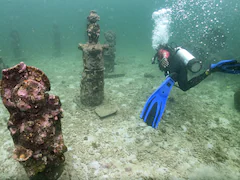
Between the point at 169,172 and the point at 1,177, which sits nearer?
the point at 1,177

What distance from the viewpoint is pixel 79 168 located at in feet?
11.5

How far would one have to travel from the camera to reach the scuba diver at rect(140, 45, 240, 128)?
15.8 feet

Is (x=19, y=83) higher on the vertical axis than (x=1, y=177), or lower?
higher

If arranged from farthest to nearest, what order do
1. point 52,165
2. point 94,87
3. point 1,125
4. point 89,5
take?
point 89,5 → point 94,87 → point 1,125 → point 52,165

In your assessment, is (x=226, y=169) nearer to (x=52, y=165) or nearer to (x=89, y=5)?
(x=52, y=165)

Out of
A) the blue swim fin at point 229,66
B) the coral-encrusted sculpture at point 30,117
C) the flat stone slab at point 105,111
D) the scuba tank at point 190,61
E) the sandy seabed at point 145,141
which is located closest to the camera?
the coral-encrusted sculpture at point 30,117

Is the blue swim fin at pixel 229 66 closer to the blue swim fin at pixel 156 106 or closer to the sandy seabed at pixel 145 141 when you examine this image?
the blue swim fin at pixel 156 106

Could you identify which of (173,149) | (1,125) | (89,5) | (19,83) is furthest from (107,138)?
(89,5)

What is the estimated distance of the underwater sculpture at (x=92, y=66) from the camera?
5461 millimetres

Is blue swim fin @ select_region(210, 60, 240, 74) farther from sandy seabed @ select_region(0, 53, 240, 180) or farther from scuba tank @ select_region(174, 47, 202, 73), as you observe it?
sandy seabed @ select_region(0, 53, 240, 180)

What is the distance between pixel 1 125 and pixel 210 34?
14.8 meters

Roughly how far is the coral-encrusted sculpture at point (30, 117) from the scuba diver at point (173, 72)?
2945 millimetres

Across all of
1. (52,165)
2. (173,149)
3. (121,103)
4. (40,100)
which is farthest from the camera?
(121,103)

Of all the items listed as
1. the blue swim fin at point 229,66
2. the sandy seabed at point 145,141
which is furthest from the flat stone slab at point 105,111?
the blue swim fin at point 229,66
